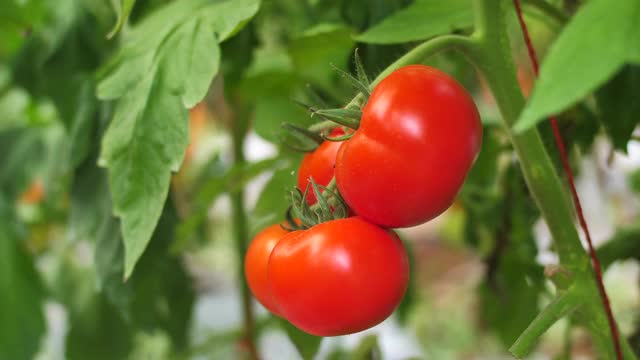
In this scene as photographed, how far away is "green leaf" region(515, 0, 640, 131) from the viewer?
0.28 meters

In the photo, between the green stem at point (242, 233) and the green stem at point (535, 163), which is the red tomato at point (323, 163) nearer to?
the green stem at point (535, 163)

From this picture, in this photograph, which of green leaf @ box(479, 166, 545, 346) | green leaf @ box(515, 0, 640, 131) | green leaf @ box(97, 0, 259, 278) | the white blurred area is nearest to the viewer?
green leaf @ box(515, 0, 640, 131)

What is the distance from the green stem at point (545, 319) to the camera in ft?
→ 1.42

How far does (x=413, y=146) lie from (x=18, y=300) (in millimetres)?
679

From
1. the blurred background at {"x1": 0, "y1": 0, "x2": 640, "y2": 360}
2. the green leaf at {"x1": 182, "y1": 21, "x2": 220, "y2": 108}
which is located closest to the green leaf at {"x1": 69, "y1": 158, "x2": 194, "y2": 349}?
the blurred background at {"x1": 0, "y1": 0, "x2": 640, "y2": 360}

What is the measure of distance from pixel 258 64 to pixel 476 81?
0.36 meters

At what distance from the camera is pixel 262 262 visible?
484 millimetres

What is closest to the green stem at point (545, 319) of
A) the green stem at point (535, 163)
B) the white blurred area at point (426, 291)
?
the green stem at point (535, 163)

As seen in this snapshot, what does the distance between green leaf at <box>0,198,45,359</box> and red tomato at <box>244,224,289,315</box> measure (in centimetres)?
50

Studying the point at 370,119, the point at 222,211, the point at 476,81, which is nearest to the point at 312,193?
the point at 370,119

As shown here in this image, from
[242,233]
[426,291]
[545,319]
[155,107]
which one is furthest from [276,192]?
[426,291]

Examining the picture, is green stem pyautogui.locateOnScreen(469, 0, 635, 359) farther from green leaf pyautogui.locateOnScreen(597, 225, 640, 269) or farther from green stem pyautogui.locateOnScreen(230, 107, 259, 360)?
green stem pyautogui.locateOnScreen(230, 107, 259, 360)

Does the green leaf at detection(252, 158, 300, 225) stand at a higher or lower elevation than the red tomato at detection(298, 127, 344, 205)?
lower

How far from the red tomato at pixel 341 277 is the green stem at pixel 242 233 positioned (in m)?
0.60
